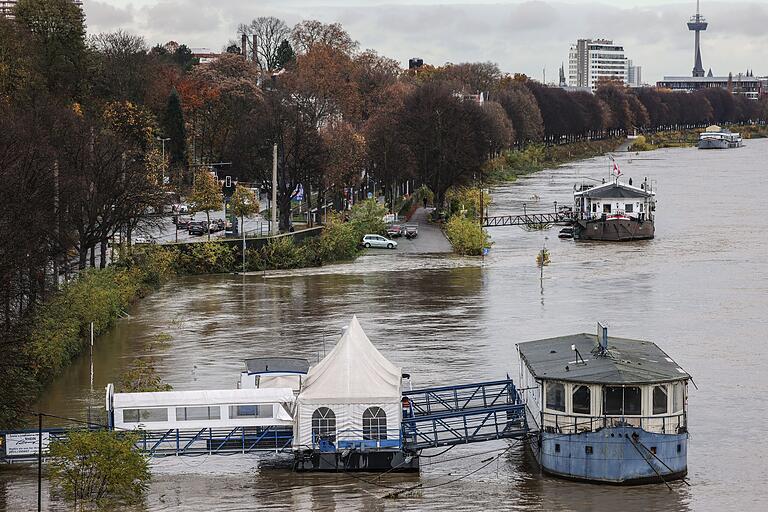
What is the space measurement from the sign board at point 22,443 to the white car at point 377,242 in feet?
171

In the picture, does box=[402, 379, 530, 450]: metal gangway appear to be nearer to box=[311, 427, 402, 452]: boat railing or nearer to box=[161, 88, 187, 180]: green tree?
box=[311, 427, 402, 452]: boat railing

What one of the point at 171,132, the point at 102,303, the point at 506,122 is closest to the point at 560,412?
the point at 102,303

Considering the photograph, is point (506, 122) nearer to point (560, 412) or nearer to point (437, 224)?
point (437, 224)

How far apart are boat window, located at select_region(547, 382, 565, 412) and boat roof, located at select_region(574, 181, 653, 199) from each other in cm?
6307

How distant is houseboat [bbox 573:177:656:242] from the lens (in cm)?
9275

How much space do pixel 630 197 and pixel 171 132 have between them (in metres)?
38.6

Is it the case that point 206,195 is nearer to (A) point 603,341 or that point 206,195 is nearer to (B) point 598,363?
(A) point 603,341

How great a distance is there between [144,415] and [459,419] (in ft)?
27.8

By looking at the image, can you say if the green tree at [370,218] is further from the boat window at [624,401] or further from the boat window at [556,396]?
the boat window at [624,401]

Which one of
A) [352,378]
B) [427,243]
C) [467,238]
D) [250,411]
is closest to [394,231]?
[427,243]

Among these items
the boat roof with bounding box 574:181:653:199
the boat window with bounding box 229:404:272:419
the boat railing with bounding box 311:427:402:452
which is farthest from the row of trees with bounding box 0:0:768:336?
the boat roof with bounding box 574:181:653:199

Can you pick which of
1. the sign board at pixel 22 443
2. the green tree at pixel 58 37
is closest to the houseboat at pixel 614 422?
the sign board at pixel 22 443

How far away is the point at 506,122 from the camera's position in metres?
179

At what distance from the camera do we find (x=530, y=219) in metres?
103
